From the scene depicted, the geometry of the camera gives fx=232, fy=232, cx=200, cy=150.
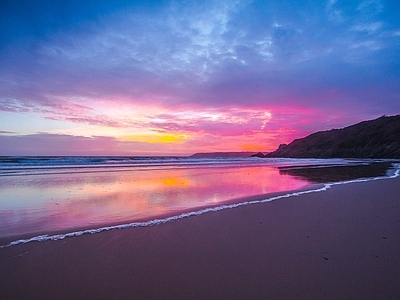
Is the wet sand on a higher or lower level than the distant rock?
lower

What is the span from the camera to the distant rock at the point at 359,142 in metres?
59.2

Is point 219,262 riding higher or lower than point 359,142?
lower

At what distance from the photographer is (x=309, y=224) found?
492cm

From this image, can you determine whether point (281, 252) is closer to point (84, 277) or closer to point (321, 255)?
point (321, 255)

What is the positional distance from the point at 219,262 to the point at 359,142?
81.3m

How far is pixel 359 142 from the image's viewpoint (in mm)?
69250

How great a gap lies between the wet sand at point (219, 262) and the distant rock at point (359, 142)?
212 ft

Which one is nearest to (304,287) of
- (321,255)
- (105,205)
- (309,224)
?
(321,255)

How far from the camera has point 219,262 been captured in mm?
3264

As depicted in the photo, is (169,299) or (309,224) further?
(309,224)

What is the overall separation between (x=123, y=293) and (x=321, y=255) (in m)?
2.79

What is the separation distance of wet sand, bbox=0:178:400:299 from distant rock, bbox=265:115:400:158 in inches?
2542

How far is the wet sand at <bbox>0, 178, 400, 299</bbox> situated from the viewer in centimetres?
262

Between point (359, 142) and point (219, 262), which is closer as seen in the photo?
point (219, 262)
